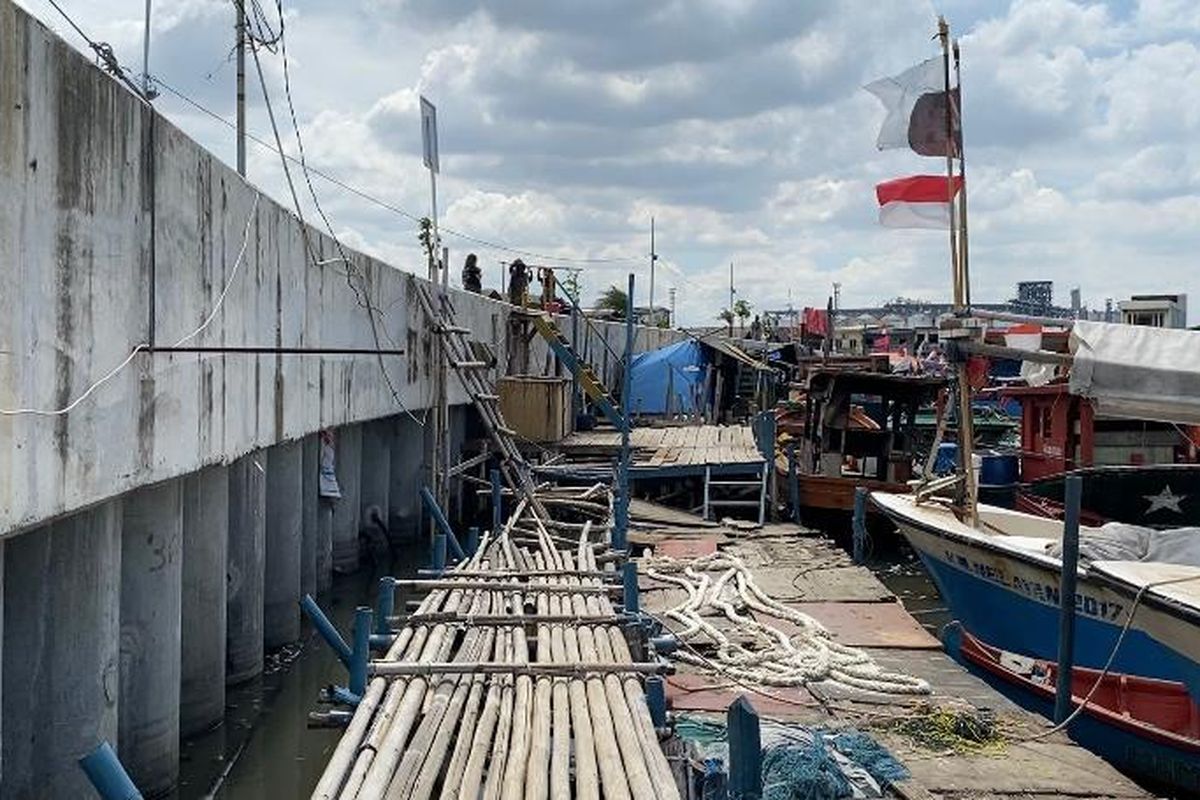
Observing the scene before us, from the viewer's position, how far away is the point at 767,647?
938 centimetres

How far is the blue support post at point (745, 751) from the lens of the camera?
213 inches

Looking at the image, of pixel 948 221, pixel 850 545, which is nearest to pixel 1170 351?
pixel 948 221

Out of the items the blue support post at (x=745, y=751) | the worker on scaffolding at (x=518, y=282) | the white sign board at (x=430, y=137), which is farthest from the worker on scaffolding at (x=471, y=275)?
the blue support post at (x=745, y=751)

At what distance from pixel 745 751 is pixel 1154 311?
2722 centimetres

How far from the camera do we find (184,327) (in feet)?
26.4

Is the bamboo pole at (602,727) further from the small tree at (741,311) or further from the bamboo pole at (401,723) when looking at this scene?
the small tree at (741,311)

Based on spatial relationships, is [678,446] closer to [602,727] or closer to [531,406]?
[531,406]

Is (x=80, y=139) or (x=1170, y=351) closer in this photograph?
(x=80, y=139)

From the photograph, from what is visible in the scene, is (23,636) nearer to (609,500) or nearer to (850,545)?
(609,500)

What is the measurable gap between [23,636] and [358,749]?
8.54 ft

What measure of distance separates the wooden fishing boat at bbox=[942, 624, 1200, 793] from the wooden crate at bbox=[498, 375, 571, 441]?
1015 cm

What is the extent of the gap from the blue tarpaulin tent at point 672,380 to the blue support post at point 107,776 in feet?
87.2

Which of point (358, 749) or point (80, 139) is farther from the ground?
point (80, 139)

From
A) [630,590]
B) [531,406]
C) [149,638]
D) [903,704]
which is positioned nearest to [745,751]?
[630,590]
